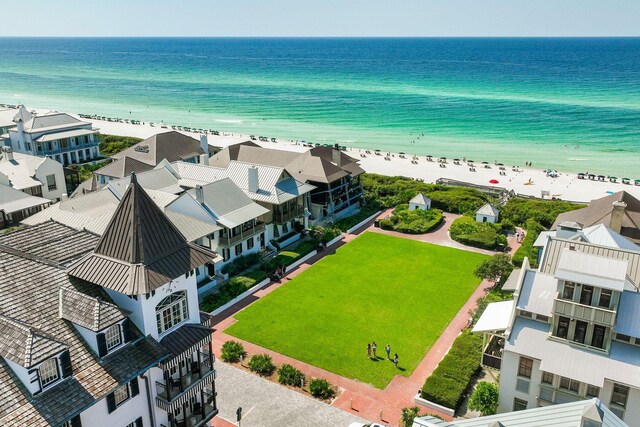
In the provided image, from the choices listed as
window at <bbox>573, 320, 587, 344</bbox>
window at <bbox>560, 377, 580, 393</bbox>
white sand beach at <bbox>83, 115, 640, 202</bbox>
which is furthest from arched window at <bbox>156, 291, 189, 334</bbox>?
white sand beach at <bbox>83, 115, 640, 202</bbox>

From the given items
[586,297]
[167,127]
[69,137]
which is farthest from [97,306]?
[167,127]

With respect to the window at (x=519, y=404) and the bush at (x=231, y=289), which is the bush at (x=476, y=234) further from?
the window at (x=519, y=404)

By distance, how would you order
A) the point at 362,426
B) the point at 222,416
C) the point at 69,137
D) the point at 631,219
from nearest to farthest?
1. the point at 362,426
2. the point at 222,416
3. the point at 631,219
4. the point at 69,137

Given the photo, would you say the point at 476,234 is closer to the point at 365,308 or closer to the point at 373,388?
the point at 365,308

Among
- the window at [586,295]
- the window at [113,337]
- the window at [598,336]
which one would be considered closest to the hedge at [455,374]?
the window at [598,336]

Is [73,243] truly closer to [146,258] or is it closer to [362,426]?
[146,258]

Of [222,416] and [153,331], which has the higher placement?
[153,331]
